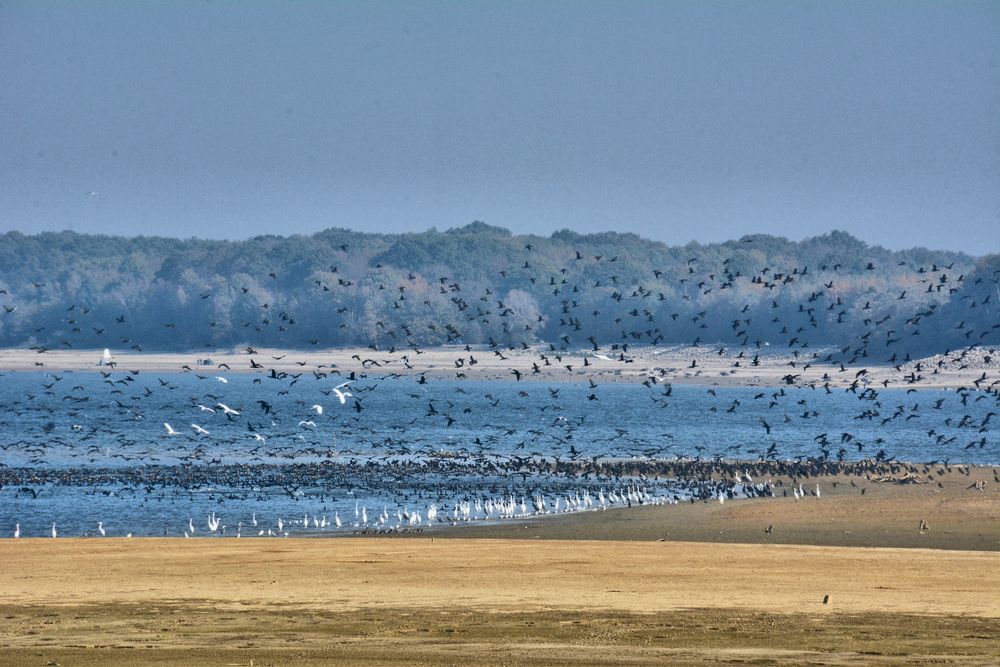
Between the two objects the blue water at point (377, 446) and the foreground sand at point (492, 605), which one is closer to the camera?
the foreground sand at point (492, 605)

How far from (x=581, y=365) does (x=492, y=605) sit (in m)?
137

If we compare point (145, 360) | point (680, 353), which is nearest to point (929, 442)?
point (680, 353)

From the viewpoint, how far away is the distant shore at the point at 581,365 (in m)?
131

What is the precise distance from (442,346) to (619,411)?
59.7 meters

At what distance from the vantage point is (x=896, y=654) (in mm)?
17469

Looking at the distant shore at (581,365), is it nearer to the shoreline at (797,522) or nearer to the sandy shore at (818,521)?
the shoreline at (797,522)

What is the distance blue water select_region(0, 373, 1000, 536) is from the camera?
1800 inches

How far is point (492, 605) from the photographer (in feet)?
70.1

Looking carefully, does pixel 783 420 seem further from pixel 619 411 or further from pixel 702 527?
pixel 702 527

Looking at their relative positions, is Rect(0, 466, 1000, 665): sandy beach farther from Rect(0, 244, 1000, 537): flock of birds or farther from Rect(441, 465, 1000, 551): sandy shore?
Rect(0, 244, 1000, 537): flock of birds

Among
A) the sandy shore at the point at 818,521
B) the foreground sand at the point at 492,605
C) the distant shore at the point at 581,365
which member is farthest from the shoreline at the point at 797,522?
the distant shore at the point at 581,365

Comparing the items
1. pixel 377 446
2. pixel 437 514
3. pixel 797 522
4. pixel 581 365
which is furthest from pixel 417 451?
pixel 581 365

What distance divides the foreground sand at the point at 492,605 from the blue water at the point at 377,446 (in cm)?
1268

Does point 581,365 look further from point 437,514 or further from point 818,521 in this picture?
point 818,521
